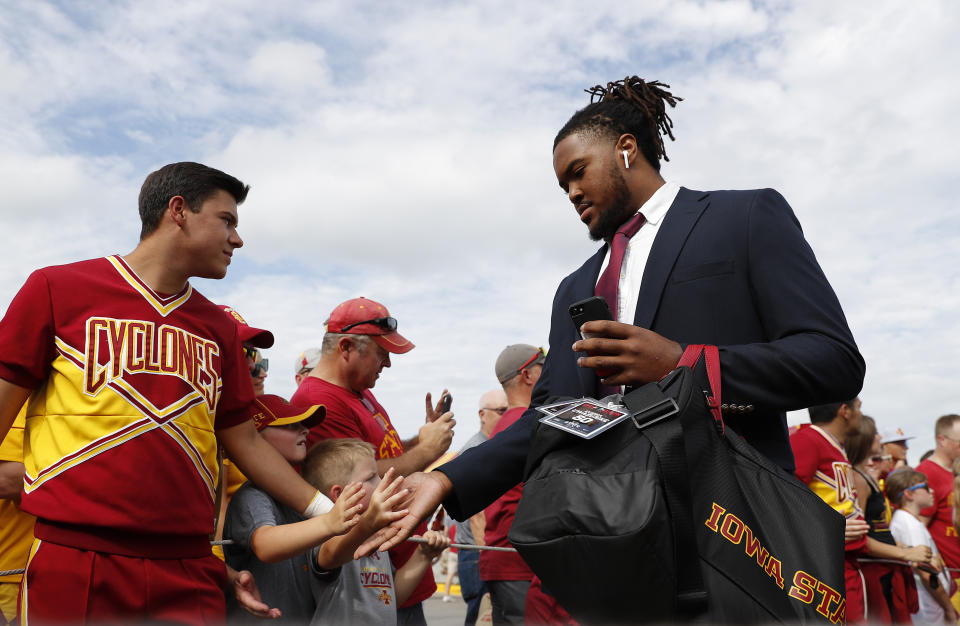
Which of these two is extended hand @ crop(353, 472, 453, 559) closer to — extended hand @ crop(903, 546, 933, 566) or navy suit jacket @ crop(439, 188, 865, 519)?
navy suit jacket @ crop(439, 188, 865, 519)

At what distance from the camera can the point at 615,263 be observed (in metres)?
2.34

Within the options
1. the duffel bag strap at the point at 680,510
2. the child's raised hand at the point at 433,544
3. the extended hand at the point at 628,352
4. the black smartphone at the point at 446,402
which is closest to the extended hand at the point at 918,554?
the black smartphone at the point at 446,402

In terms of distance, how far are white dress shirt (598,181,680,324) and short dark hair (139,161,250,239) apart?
151cm

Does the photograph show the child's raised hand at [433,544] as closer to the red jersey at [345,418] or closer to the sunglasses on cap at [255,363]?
the red jersey at [345,418]

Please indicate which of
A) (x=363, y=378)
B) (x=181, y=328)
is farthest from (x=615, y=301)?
(x=363, y=378)

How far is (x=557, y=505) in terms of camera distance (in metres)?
1.63

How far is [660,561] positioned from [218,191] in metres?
2.22

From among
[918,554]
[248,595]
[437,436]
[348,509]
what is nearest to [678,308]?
[348,509]

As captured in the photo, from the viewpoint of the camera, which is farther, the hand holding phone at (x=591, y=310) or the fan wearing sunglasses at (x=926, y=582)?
the fan wearing sunglasses at (x=926, y=582)

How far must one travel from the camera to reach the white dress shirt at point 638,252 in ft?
7.34

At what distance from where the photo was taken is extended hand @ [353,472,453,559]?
2.15m

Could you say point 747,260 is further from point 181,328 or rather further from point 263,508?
point 263,508

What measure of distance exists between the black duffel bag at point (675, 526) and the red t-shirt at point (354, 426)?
2489mm

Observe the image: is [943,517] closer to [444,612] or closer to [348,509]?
[444,612]
